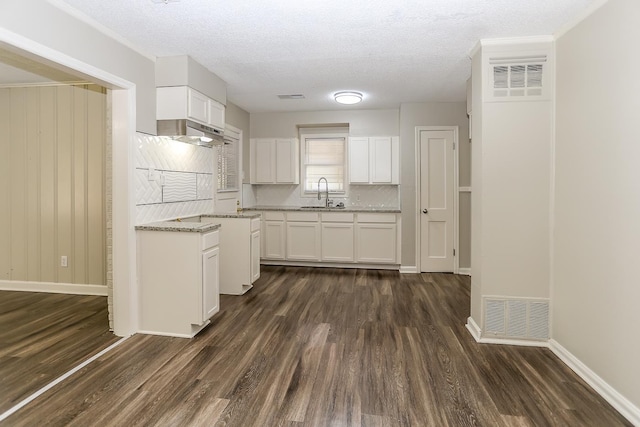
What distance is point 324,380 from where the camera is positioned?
7.68 feet

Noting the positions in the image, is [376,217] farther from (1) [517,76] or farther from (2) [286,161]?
(1) [517,76]

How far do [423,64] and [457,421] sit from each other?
10.4 feet

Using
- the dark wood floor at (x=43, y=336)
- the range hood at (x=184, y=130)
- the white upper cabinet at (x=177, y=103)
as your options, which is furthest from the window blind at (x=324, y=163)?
the dark wood floor at (x=43, y=336)

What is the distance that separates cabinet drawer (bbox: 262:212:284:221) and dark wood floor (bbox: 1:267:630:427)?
2.31 metres

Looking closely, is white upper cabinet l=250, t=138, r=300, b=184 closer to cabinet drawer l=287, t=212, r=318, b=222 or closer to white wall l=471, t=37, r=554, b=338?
cabinet drawer l=287, t=212, r=318, b=222

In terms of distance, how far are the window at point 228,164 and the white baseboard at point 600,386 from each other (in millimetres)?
4099

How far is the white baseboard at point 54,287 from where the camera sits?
4199 mm

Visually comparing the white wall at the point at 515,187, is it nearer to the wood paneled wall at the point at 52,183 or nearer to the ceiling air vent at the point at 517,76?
the ceiling air vent at the point at 517,76

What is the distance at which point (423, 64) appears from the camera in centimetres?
366

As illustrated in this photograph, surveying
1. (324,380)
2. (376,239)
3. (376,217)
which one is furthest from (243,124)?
(324,380)

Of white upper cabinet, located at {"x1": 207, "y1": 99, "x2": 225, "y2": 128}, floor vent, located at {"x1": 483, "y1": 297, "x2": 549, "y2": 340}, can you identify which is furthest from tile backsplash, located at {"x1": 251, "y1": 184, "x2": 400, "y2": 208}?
floor vent, located at {"x1": 483, "y1": 297, "x2": 549, "y2": 340}

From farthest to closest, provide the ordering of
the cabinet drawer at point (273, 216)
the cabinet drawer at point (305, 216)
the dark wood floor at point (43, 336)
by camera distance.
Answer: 1. the cabinet drawer at point (273, 216)
2. the cabinet drawer at point (305, 216)
3. the dark wood floor at point (43, 336)

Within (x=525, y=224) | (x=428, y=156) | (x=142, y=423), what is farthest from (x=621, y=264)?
(x=428, y=156)

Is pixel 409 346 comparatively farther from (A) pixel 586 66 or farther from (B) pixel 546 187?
(A) pixel 586 66
